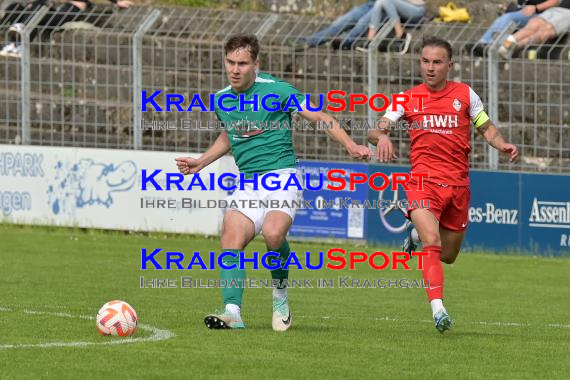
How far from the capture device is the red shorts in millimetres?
11281

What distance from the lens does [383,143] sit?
35.5 feet

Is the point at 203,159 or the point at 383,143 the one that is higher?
the point at 383,143

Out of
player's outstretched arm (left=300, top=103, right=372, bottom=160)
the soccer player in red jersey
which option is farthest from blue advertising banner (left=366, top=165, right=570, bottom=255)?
player's outstretched arm (left=300, top=103, right=372, bottom=160)

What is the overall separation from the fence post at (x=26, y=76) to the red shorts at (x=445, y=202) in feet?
37.5

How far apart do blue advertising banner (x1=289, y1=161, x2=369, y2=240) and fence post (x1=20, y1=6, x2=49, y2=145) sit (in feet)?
14.7

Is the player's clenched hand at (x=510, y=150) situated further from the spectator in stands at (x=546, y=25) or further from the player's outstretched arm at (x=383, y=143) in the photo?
the spectator in stands at (x=546, y=25)

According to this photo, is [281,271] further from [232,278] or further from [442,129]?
[442,129]

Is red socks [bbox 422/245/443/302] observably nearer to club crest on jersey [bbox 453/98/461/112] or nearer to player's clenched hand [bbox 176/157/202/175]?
club crest on jersey [bbox 453/98/461/112]

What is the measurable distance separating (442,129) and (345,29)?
11.6m

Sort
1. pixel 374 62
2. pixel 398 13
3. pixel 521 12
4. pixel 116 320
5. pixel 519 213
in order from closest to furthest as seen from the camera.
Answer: pixel 116 320
pixel 519 213
pixel 374 62
pixel 521 12
pixel 398 13

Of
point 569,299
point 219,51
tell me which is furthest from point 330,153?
point 569,299

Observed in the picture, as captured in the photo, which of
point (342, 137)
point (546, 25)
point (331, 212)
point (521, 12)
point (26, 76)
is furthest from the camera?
point (26, 76)

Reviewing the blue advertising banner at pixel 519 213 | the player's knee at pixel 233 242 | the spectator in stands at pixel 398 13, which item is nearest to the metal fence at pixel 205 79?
the spectator in stands at pixel 398 13

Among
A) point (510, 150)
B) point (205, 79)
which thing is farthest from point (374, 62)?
point (510, 150)
